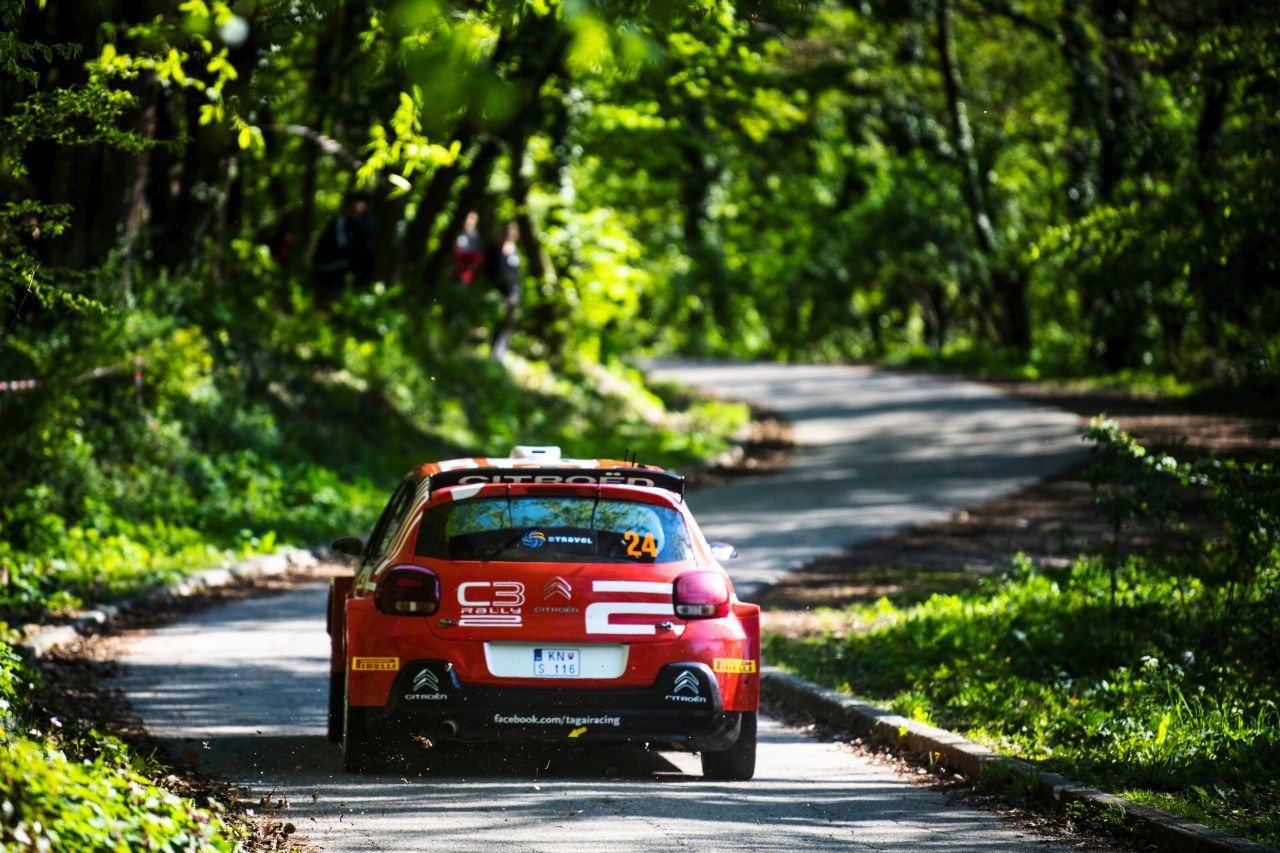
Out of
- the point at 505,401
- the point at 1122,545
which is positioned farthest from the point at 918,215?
the point at 1122,545

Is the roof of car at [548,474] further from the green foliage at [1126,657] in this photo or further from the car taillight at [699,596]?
the green foliage at [1126,657]

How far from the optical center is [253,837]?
23.3ft

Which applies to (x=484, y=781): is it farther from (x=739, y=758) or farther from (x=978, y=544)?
(x=978, y=544)

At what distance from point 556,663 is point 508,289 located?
69.9 feet

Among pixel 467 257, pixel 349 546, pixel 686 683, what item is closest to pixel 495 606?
pixel 686 683

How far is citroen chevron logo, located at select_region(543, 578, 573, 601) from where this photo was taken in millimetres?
8547

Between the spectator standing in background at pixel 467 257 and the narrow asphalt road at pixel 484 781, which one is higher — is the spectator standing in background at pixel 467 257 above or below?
above

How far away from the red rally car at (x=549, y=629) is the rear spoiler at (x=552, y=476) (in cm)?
2

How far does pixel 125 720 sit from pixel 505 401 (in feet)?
59.0

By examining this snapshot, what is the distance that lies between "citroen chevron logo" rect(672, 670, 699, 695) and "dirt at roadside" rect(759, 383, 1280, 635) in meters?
4.52

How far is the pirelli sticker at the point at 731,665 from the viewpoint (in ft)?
28.8

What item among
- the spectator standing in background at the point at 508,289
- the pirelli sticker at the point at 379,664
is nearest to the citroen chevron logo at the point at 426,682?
the pirelli sticker at the point at 379,664

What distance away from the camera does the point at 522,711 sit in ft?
27.8

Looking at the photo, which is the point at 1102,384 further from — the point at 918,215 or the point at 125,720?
the point at 125,720
